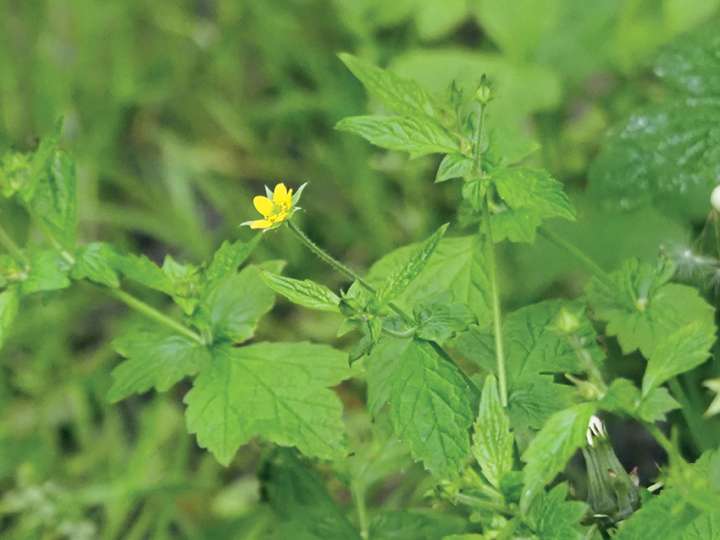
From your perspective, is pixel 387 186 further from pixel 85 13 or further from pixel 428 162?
pixel 85 13

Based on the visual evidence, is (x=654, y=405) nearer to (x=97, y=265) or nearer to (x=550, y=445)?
(x=550, y=445)

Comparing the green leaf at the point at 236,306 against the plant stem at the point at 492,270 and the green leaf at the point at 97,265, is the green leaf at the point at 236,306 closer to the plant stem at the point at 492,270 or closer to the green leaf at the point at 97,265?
the green leaf at the point at 97,265

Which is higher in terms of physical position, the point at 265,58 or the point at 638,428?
the point at 265,58

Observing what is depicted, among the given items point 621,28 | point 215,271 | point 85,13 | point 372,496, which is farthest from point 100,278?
point 85,13

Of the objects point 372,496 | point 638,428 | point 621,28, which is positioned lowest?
point 372,496

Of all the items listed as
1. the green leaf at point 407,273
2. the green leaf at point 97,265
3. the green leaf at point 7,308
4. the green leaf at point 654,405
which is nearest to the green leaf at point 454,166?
the green leaf at point 407,273

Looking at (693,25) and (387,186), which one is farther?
(387,186)
